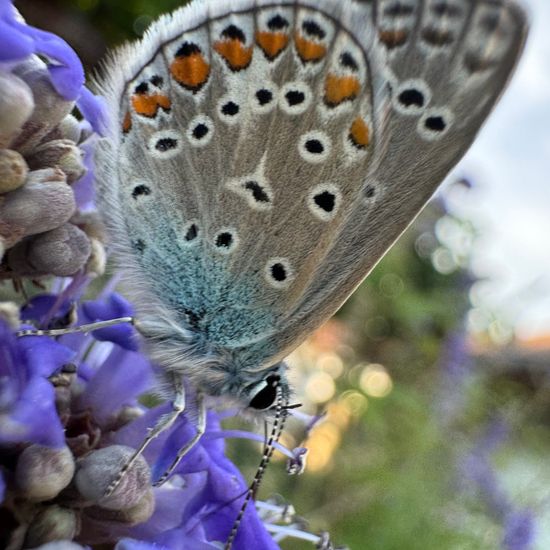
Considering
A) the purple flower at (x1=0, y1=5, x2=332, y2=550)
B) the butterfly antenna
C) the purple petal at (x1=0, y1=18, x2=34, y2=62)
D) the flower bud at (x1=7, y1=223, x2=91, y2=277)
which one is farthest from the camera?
the butterfly antenna

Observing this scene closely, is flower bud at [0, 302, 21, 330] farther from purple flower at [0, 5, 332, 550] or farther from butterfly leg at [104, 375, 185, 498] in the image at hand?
butterfly leg at [104, 375, 185, 498]

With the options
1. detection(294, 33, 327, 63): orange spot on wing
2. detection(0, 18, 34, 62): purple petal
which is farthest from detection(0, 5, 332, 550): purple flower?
detection(294, 33, 327, 63): orange spot on wing

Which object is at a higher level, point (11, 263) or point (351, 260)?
point (351, 260)

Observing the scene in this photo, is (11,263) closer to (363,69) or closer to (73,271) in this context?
(73,271)

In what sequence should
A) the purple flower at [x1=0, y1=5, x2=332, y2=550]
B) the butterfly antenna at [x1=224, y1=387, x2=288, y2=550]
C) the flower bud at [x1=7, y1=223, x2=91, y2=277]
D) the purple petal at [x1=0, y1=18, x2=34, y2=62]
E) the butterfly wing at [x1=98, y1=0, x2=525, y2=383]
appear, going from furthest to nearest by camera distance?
the butterfly antenna at [x1=224, y1=387, x2=288, y2=550], the butterfly wing at [x1=98, y1=0, x2=525, y2=383], the flower bud at [x1=7, y1=223, x2=91, y2=277], the purple flower at [x1=0, y1=5, x2=332, y2=550], the purple petal at [x1=0, y1=18, x2=34, y2=62]

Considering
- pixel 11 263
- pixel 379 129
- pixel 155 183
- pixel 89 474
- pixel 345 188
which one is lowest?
pixel 89 474

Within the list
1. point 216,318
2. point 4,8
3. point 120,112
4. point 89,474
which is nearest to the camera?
point 4,8

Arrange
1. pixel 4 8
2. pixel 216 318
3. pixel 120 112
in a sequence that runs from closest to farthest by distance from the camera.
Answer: pixel 4 8 < pixel 120 112 < pixel 216 318

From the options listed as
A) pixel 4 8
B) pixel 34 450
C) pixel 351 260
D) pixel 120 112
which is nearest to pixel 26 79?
pixel 4 8
